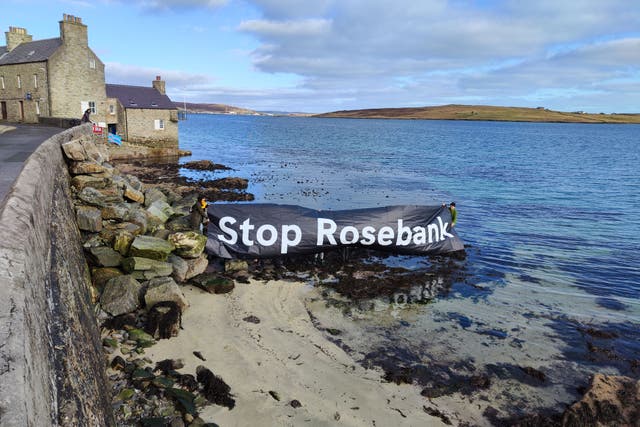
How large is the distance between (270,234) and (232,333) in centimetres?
543

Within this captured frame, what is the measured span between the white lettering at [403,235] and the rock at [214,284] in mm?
7071

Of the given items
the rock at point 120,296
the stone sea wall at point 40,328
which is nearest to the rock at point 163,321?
the rock at point 120,296

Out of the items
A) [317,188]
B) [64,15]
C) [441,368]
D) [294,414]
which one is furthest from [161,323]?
[64,15]

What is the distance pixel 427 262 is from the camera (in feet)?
58.7

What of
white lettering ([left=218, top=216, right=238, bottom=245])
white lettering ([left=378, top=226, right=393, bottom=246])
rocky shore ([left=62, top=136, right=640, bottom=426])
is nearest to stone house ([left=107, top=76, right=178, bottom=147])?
rocky shore ([left=62, top=136, right=640, bottom=426])

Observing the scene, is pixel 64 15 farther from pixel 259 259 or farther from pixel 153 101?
pixel 259 259

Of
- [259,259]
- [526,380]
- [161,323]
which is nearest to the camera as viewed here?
[526,380]

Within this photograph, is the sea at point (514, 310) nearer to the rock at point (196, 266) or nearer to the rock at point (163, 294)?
the rock at point (163, 294)

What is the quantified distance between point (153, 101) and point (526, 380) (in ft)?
184

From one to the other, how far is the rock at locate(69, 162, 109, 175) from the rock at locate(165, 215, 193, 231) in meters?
3.27

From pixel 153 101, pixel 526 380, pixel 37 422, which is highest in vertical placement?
pixel 153 101

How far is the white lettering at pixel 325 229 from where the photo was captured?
1647 cm

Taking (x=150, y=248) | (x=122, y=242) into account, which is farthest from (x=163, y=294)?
(x=122, y=242)

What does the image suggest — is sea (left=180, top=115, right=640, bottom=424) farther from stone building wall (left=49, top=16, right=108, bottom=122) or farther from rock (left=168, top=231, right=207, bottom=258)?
stone building wall (left=49, top=16, right=108, bottom=122)
